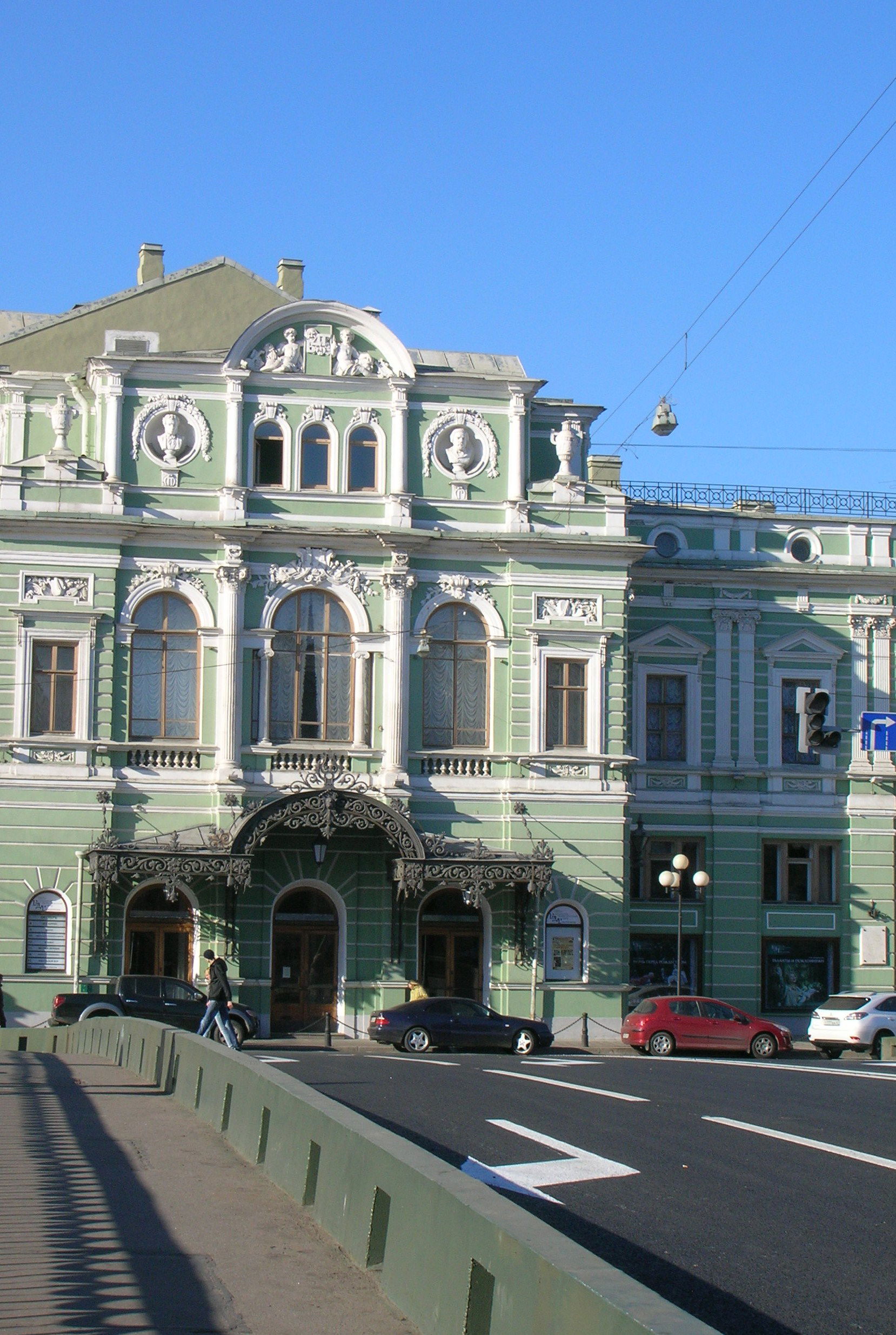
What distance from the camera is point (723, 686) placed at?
147 feet

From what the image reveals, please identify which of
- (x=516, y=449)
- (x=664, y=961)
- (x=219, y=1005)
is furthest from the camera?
(x=664, y=961)

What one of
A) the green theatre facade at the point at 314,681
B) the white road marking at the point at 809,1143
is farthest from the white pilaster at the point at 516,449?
the white road marking at the point at 809,1143

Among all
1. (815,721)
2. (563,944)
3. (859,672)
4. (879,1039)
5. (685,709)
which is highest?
(859,672)

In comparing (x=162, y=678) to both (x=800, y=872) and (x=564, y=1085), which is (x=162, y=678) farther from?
(x=564, y=1085)

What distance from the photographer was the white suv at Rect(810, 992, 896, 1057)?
37.6m

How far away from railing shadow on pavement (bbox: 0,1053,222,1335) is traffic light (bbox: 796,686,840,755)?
14504mm

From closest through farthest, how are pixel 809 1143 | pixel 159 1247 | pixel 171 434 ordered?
pixel 159 1247 < pixel 809 1143 < pixel 171 434

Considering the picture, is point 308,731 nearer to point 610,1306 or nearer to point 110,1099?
point 110,1099

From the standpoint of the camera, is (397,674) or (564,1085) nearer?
(564,1085)

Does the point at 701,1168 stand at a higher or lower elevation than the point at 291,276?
lower

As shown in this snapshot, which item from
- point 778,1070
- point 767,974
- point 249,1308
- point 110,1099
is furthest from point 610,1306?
point 767,974

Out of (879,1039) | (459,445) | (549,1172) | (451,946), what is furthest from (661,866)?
(549,1172)

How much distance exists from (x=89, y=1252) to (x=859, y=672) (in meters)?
37.3

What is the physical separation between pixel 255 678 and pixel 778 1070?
16.8m
